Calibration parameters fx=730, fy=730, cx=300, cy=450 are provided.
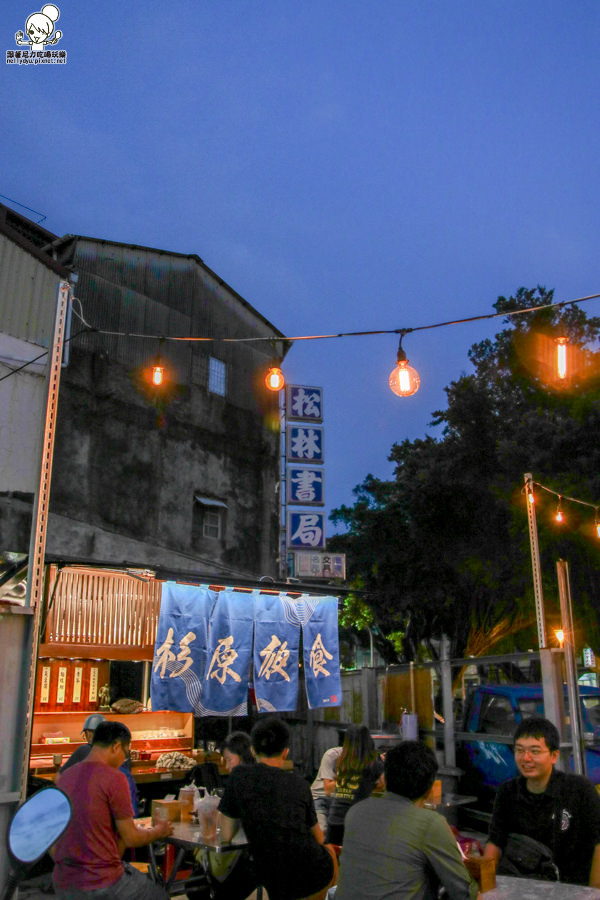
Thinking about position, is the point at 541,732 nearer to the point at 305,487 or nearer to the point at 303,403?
the point at 305,487

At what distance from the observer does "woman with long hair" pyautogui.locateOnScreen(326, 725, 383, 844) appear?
6.98 metres

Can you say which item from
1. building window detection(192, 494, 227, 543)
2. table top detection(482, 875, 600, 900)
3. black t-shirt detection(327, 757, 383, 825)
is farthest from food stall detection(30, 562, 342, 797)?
table top detection(482, 875, 600, 900)

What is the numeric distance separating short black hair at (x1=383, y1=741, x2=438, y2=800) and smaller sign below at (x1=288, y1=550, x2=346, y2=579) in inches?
487

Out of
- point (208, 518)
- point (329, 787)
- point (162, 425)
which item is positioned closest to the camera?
point (329, 787)

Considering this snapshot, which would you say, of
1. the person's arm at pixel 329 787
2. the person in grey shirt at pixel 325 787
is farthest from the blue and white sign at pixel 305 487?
the person's arm at pixel 329 787

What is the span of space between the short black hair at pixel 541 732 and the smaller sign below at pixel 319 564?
11.8m

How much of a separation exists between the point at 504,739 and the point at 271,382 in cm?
583

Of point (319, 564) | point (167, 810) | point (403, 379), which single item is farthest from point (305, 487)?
point (167, 810)

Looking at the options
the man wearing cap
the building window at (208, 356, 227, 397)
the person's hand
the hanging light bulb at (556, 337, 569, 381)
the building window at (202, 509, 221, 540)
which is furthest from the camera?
the building window at (208, 356, 227, 397)

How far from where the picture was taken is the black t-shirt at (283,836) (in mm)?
4484

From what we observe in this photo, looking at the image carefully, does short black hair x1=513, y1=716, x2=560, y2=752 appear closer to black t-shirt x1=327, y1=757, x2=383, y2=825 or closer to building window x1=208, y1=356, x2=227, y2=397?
black t-shirt x1=327, y1=757, x2=383, y2=825

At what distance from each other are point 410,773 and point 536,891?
2.47ft

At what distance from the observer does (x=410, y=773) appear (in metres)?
3.71

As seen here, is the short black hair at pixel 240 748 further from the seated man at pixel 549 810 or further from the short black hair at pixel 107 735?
the seated man at pixel 549 810
